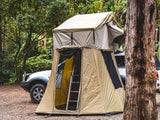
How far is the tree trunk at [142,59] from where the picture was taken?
573 cm

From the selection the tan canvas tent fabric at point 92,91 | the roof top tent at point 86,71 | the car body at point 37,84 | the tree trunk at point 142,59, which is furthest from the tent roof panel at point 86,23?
the tree trunk at point 142,59

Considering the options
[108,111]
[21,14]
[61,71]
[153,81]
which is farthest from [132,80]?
[21,14]

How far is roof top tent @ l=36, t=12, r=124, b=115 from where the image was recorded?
8.70 m

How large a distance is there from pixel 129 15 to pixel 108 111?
3573 mm

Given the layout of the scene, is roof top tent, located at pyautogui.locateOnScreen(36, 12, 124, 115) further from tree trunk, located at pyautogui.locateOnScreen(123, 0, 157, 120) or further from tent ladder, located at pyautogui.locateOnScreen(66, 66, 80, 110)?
tree trunk, located at pyautogui.locateOnScreen(123, 0, 157, 120)

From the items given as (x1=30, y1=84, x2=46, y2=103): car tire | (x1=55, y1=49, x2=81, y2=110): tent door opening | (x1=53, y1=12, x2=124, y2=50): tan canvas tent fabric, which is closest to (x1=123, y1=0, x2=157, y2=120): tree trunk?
(x1=53, y1=12, x2=124, y2=50): tan canvas tent fabric

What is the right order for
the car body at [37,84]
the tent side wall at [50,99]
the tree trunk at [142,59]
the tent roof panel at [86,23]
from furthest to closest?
the car body at [37,84], the tent roof panel at [86,23], the tent side wall at [50,99], the tree trunk at [142,59]

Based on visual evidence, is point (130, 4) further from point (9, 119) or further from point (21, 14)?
point (21, 14)

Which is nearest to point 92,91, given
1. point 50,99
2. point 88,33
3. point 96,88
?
point 96,88

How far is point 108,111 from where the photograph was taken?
8.62m

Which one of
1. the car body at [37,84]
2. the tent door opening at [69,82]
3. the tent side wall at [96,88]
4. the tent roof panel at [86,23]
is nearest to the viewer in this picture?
the tent side wall at [96,88]

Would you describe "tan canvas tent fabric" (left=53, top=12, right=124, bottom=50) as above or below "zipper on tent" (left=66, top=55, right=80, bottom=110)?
above

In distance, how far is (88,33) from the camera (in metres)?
8.86

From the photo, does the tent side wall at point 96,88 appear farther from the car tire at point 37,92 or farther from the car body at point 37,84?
the car tire at point 37,92
